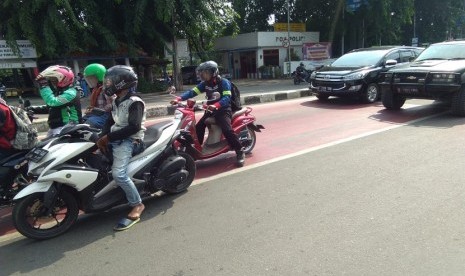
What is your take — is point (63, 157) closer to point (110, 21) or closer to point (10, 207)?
point (10, 207)

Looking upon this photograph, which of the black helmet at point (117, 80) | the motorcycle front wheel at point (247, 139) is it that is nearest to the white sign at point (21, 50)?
the motorcycle front wheel at point (247, 139)

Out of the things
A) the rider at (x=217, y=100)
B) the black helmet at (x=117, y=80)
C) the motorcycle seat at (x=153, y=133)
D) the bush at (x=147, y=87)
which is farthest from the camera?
the bush at (x=147, y=87)

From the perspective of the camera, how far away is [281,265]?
3.11m

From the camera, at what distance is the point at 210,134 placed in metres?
6.08

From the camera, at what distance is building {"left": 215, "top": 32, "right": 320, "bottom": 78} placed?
3306 centimetres

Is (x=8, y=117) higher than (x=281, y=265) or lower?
higher

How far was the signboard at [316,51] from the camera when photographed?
31.9 meters

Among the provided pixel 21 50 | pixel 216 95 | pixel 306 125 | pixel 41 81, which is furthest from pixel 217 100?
pixel 21 50

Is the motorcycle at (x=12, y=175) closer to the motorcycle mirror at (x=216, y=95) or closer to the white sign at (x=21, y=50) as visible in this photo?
the motorcycle mirror at (x=216, y=95)

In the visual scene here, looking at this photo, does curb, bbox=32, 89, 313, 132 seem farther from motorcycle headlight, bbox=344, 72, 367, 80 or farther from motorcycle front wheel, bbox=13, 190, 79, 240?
motorcycle front wheel, bbox=13, 190, 79, 240

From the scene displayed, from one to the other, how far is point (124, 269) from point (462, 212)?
10.4 ft

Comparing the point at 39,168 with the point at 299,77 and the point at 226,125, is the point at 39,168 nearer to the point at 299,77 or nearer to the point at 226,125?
the point at 226,125

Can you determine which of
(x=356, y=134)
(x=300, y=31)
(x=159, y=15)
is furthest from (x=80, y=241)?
(x=300, y=31)

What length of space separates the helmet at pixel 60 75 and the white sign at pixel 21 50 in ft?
54.1
